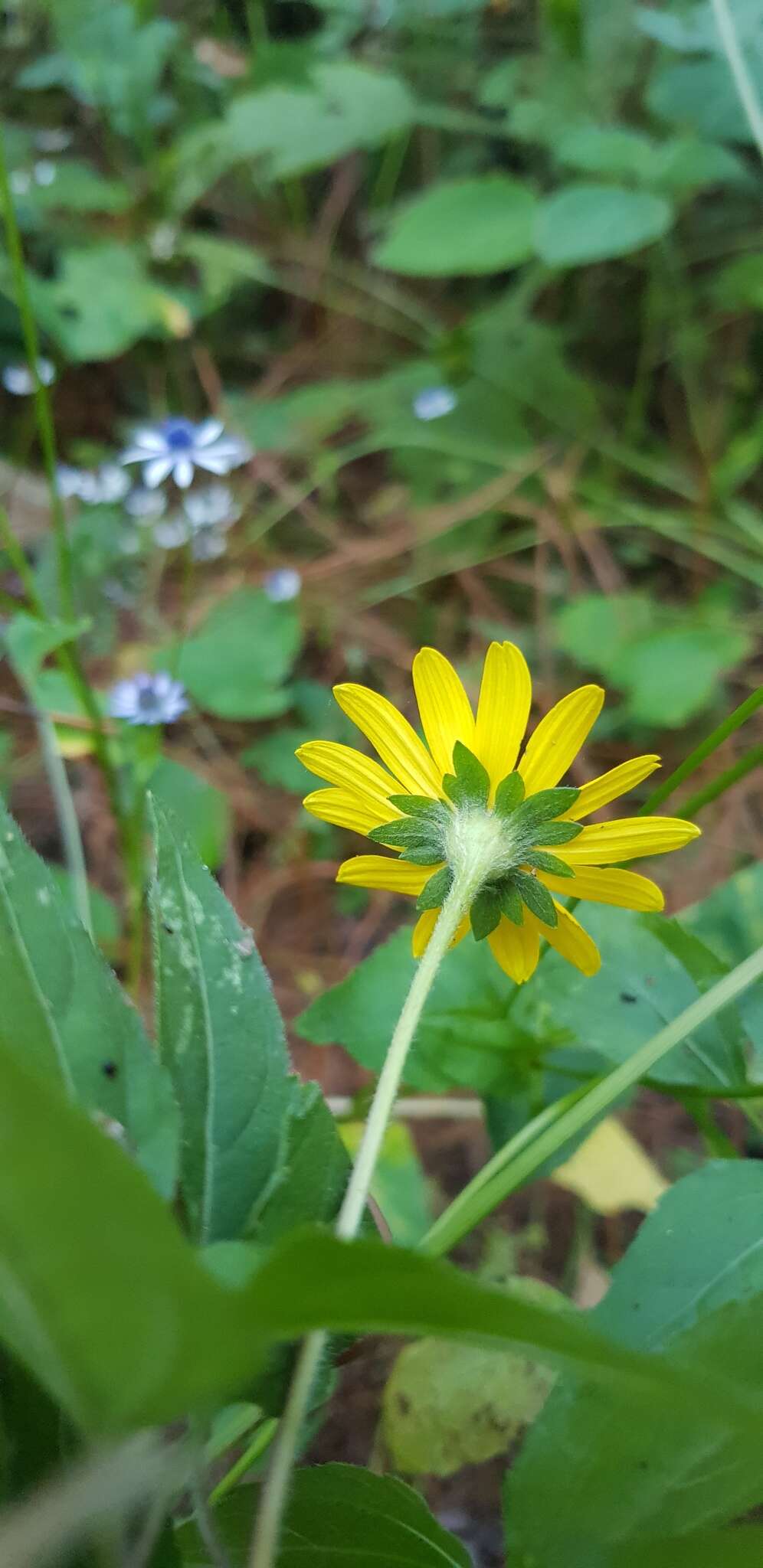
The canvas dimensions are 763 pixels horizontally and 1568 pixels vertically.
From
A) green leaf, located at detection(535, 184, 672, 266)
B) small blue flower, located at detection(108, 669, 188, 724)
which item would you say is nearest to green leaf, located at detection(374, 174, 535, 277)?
green leaf, located at detection(535, 184, 672, 266)

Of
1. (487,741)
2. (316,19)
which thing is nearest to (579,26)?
(316,19)

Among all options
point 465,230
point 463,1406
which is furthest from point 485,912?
point 465,230

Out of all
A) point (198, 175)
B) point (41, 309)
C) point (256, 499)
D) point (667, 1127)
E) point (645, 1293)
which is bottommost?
point (667, 1127)

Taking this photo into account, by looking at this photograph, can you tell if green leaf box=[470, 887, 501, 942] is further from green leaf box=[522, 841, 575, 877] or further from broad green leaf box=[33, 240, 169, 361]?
broad green leaf box=[33, 240, 169, 361]

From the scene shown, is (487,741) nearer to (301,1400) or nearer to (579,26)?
(301,1400)

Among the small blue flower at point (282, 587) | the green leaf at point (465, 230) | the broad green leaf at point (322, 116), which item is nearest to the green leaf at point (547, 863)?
the small blue flower at point (282, 587)
